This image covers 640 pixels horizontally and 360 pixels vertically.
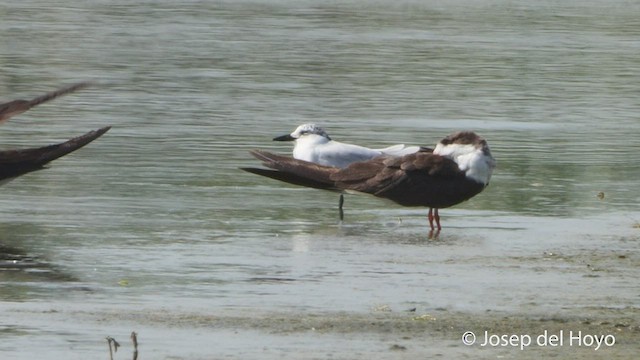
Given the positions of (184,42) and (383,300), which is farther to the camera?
(184,42)

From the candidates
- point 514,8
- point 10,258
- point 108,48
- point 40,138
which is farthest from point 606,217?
point 514,8

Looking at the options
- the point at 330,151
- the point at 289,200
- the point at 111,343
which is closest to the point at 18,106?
the point at 289,200

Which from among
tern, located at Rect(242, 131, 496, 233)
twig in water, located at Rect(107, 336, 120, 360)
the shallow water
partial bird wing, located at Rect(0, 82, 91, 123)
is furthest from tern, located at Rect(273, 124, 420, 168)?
twig in water, located at Rect(107, 336, 120, 360)

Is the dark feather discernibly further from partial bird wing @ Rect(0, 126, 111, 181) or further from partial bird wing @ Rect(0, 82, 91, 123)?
partial bird wing @ Rect(0, 82, 91, 123)

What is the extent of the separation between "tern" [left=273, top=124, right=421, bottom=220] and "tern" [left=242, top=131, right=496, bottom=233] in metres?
0.32

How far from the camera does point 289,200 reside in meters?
12.2

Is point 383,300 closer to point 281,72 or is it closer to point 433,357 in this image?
point 433,357

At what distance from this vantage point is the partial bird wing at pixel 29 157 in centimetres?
1098

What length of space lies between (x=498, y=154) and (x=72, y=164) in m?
3.64

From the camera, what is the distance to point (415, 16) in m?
32.6

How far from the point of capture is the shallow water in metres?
8.19

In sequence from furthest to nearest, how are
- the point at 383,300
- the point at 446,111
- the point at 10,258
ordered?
the point at 446,111 → the point at 10,258 → the point at 383,300

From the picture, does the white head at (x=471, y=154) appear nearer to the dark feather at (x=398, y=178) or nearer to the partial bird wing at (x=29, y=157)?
the dark feather at (x=398, y=178)

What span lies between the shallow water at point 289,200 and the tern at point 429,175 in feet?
0.69
